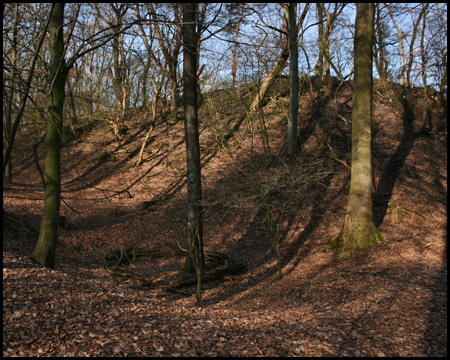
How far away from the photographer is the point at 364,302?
575 cm

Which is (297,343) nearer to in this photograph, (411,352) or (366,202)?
(411,352)

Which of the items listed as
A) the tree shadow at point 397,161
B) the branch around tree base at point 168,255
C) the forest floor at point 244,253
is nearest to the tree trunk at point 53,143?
the forest floor at point 244,253

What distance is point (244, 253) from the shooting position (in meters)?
10.2

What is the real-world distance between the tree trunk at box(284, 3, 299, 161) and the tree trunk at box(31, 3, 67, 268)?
333 inches

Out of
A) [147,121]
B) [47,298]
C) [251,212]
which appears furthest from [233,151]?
[47,298]

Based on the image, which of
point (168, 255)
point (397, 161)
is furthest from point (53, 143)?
point (397, 161)

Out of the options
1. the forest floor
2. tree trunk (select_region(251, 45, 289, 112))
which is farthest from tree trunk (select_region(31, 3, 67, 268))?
tree trunk (select_region(251, 45, 289, 112))

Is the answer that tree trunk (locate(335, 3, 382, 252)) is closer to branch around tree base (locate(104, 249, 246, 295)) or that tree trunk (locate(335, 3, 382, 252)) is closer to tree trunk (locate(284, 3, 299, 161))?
branch around tree base (locate(104, 249, 246, 295))

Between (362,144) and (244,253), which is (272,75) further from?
(244,253)

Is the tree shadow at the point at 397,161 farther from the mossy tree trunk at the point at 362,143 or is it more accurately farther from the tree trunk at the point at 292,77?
the tree trunk at the point at 292,77

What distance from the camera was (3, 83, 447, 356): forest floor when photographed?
4.15 m

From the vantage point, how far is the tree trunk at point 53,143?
6.55 meters

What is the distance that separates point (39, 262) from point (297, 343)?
5.30 m

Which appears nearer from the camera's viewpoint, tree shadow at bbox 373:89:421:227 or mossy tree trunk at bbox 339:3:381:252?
mossy tree trunk at bbox 339:3:381:252
